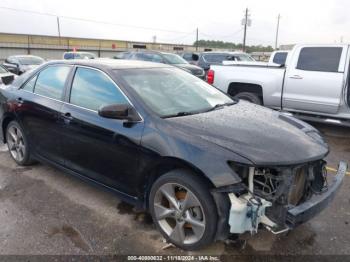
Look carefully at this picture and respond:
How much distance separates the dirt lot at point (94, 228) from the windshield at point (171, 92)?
122cm

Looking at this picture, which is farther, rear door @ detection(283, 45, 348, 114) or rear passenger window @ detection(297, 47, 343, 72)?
rear passenger window @ detection(297, 47, 343, 72)

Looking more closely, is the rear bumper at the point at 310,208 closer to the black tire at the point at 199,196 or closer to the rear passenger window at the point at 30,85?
the black tire at the point at 199,196

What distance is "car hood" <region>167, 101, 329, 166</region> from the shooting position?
8.39 feet

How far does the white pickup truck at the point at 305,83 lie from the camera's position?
251 inches

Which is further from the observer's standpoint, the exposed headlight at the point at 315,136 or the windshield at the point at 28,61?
the windshield at the point at 28,61

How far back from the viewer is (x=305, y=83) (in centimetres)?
673

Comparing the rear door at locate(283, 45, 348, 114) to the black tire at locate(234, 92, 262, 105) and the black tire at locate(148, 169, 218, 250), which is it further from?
Answer: the black tire at locate(148, 169, 218, 250)

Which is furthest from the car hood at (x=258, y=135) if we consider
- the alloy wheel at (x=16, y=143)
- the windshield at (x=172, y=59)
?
the windshield at (x=172, y=59)

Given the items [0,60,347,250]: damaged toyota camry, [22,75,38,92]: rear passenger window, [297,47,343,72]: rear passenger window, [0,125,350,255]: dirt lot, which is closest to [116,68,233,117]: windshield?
[0,60,347,250]: damaged toyota camry

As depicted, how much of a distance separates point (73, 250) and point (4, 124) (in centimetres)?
293

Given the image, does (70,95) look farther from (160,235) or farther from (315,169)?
(315,169)

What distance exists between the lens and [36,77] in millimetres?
4402

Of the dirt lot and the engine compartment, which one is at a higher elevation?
the engine compartment

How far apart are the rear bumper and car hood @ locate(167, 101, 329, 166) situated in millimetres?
338
